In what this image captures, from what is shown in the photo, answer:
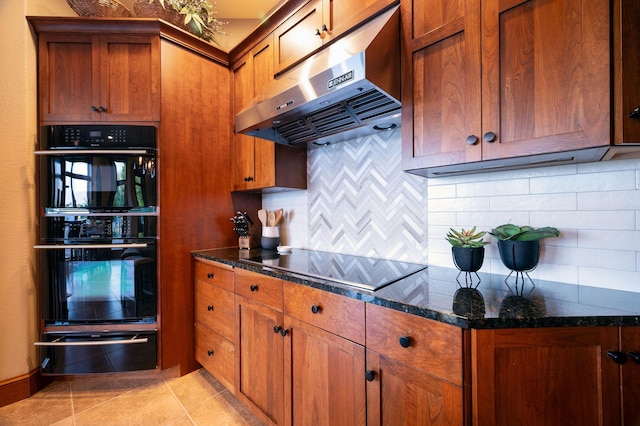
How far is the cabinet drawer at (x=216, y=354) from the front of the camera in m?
1.72

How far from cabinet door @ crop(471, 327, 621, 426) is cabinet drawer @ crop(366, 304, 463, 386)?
0.06 m

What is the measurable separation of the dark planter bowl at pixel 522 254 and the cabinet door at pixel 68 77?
265 centimetres

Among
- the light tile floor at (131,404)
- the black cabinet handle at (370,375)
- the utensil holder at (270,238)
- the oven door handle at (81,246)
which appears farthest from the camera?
the utensil holder at (270,238)

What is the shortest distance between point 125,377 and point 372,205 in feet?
7.47

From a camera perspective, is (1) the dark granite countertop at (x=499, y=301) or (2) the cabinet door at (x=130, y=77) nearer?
(1) the dark granite countertop at (x=499, y=301)

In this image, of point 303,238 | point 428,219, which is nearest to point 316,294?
point 428,219

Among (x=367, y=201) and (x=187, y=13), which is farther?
(x=187, y=13)

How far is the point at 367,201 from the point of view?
184 cm

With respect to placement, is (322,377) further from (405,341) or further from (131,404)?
(131,404)

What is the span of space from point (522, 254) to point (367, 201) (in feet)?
3.07

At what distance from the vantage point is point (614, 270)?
3.48 ft

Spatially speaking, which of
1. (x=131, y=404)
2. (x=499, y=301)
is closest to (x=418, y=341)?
(x=499, y=301)

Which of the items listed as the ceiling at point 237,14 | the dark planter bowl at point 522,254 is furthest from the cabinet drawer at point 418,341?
the ceiling at point 237,14

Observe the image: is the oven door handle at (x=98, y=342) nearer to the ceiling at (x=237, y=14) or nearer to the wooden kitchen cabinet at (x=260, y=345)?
the wooden kitchen cabinet at (x=260, y=345)
